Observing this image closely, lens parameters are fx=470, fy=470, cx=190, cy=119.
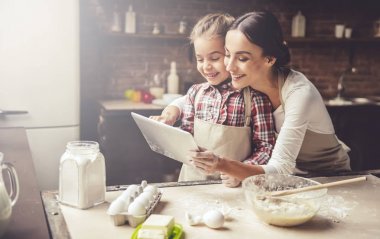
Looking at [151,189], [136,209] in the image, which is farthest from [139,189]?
[136,209]

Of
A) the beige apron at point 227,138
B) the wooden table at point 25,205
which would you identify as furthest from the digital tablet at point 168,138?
the wooden table at point 25,205

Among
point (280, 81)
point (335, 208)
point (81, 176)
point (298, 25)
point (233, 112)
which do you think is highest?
point (298, 25)

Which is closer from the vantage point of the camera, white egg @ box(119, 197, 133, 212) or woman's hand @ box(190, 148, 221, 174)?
white egg @ box(119, 197, 133, 212)

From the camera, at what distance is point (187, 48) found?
4.34 metres

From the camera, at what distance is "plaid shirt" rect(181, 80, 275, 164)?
6.18 feet

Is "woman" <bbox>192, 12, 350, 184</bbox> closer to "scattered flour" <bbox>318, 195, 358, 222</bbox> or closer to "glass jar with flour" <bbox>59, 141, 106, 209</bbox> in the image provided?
"scattered flour" <bbox>318, 195, 358, 222</bbox>

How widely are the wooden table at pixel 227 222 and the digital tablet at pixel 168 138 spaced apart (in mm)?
131

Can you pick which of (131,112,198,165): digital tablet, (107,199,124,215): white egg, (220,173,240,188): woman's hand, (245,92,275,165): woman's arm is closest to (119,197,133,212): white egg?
(107,199,124,215): white egg

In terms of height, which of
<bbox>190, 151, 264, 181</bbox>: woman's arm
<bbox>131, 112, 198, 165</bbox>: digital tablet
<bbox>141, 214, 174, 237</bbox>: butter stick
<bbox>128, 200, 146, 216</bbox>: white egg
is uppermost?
<bbox>131, 112, 198, 165</bbox>: digital tablet

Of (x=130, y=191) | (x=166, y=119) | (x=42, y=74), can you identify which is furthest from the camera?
(x=42, y=74)

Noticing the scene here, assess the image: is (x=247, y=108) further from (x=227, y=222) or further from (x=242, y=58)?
(x=227, y=222)

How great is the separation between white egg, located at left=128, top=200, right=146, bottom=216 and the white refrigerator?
2084 millimetres

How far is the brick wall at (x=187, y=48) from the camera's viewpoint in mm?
4098

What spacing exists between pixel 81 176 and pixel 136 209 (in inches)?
8.1
